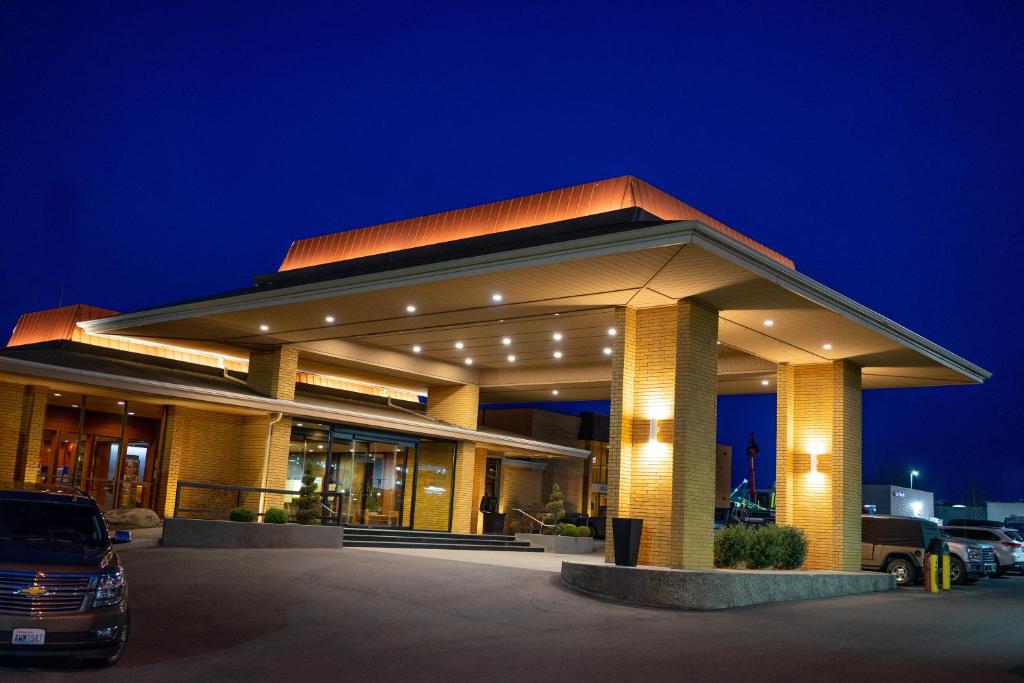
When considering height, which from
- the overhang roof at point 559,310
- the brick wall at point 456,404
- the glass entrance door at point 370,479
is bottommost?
the glass entrance door at point 370,479

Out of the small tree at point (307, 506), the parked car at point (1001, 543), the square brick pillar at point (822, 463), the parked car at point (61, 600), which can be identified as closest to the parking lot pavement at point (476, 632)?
the parked car at point (61, 600)

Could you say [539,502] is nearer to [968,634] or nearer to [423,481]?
[423,481]

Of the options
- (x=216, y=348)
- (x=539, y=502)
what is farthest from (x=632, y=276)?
(x=539, y=502)

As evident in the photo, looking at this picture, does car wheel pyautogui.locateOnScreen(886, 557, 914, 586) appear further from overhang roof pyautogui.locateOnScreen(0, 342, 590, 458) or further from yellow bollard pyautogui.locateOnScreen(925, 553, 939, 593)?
overhang roof pyautogui.locateOnScreen(0, 342, 590, 458)

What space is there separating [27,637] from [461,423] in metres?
22.6

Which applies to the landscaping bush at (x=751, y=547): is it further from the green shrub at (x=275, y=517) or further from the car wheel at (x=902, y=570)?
the green shrub at (x=275, y=517)

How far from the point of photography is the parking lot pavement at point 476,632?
8992 millimetres

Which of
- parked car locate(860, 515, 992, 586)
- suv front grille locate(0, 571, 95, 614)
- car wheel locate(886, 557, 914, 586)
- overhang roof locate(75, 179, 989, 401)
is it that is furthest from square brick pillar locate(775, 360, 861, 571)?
suv front grille locate(0, 571, 95, 614)

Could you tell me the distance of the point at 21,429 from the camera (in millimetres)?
22047

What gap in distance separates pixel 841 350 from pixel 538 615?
11432 millimetres

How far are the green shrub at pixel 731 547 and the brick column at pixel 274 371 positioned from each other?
12.8m

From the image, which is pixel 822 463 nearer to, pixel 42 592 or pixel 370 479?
pixel 370 479

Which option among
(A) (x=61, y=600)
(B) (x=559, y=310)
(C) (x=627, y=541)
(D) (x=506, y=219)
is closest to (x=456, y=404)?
(D) (x=506, y=219)

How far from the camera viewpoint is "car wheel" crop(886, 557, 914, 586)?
77.1 feet
